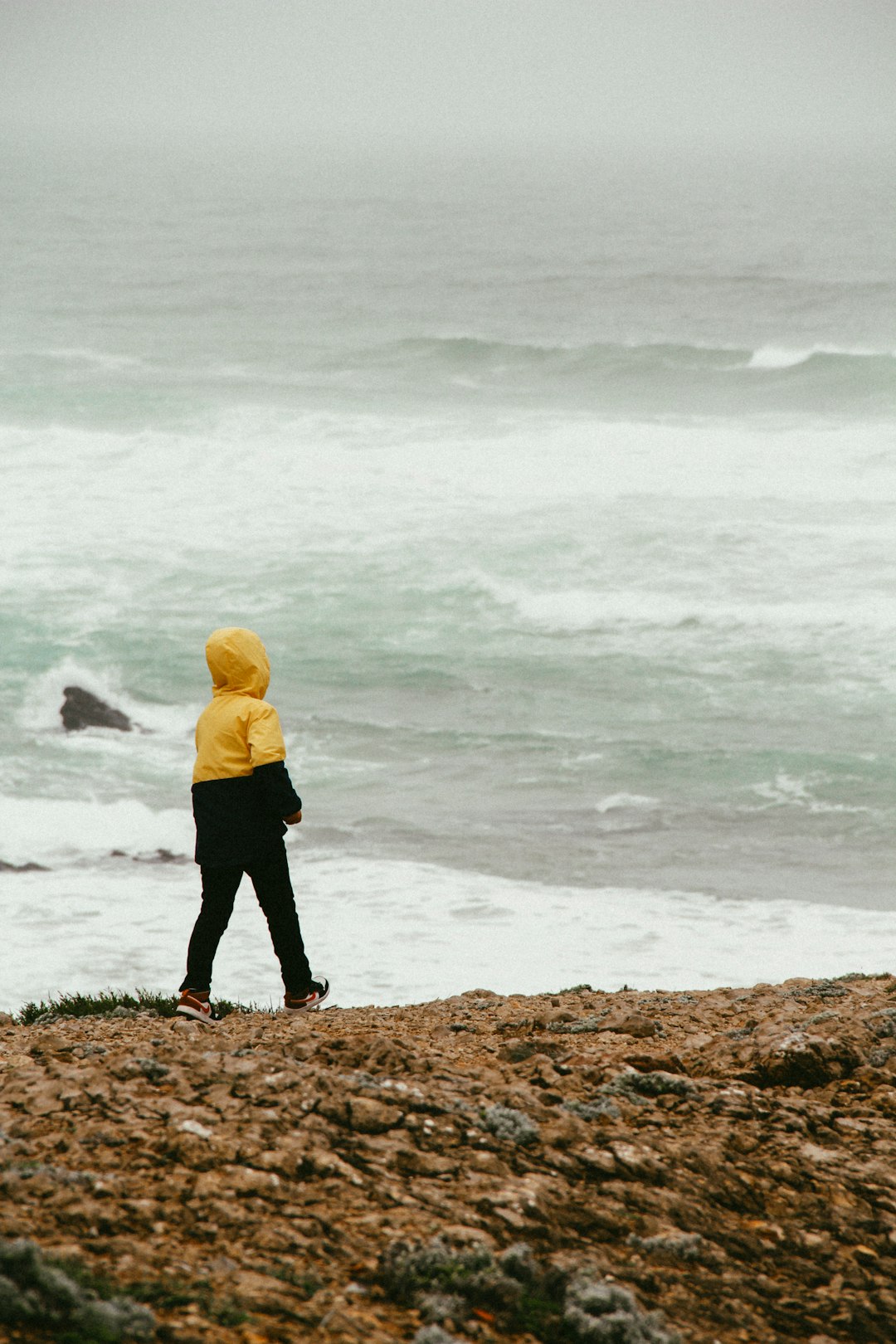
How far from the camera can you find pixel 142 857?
14.2m

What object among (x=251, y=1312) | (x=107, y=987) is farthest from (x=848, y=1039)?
(x=107, y=987)

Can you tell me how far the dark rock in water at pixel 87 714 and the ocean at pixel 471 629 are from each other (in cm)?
22

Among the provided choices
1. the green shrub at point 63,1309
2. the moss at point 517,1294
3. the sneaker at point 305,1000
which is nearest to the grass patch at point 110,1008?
the sneaker at point 305,1000

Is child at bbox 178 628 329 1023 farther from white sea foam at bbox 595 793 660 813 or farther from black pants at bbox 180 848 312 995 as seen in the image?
white sea foam at bbox 595 793 660 813

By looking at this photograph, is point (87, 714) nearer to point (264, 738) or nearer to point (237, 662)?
point (237, 662)

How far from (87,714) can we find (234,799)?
1315cm

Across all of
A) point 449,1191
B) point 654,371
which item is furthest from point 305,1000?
point 654,371

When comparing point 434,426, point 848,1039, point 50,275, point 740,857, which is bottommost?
point 740,857

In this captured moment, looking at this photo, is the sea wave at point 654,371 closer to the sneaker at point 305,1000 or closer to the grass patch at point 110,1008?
the grass patch at point 110,1008

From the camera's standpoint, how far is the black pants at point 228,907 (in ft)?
20.1

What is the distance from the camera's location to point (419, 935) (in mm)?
12109

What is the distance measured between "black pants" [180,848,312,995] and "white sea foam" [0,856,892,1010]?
13.6ft

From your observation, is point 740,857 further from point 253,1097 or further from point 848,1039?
point 253,1097

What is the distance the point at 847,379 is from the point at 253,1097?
4463 cm
